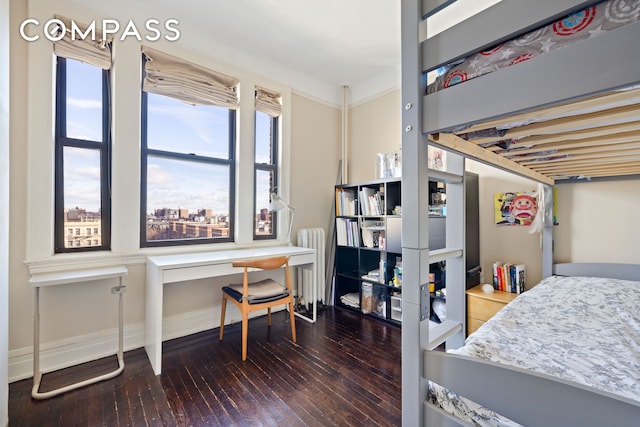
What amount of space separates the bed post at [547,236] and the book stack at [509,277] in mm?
163

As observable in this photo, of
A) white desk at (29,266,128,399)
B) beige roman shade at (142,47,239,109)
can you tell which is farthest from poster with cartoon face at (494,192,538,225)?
white desk at (29,266,128,399)

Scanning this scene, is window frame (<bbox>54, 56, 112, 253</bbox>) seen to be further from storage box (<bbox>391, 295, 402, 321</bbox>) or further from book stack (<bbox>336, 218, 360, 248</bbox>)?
storage box (<bbox>391, 295, 402, 321</bbox>)

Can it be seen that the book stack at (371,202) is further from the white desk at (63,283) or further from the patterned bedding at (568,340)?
the white desk at (63,283)

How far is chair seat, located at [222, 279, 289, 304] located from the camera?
221 cm

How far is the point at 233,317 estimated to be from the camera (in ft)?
9.00

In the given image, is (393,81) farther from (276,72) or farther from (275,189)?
(275,189)

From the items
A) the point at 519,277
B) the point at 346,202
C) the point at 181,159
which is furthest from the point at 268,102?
the point at 519,277

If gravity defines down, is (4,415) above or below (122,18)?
below

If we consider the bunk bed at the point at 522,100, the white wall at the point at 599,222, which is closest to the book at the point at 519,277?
the white wall at the point at 599,222

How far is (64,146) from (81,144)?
0.10 meters

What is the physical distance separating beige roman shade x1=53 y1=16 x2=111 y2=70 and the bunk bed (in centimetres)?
Answer: 237

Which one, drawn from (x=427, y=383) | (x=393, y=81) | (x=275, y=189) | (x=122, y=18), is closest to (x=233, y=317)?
(x=275, y=189)

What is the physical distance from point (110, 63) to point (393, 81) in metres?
2.75

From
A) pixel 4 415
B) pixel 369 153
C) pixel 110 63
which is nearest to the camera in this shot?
pixel 4 415
